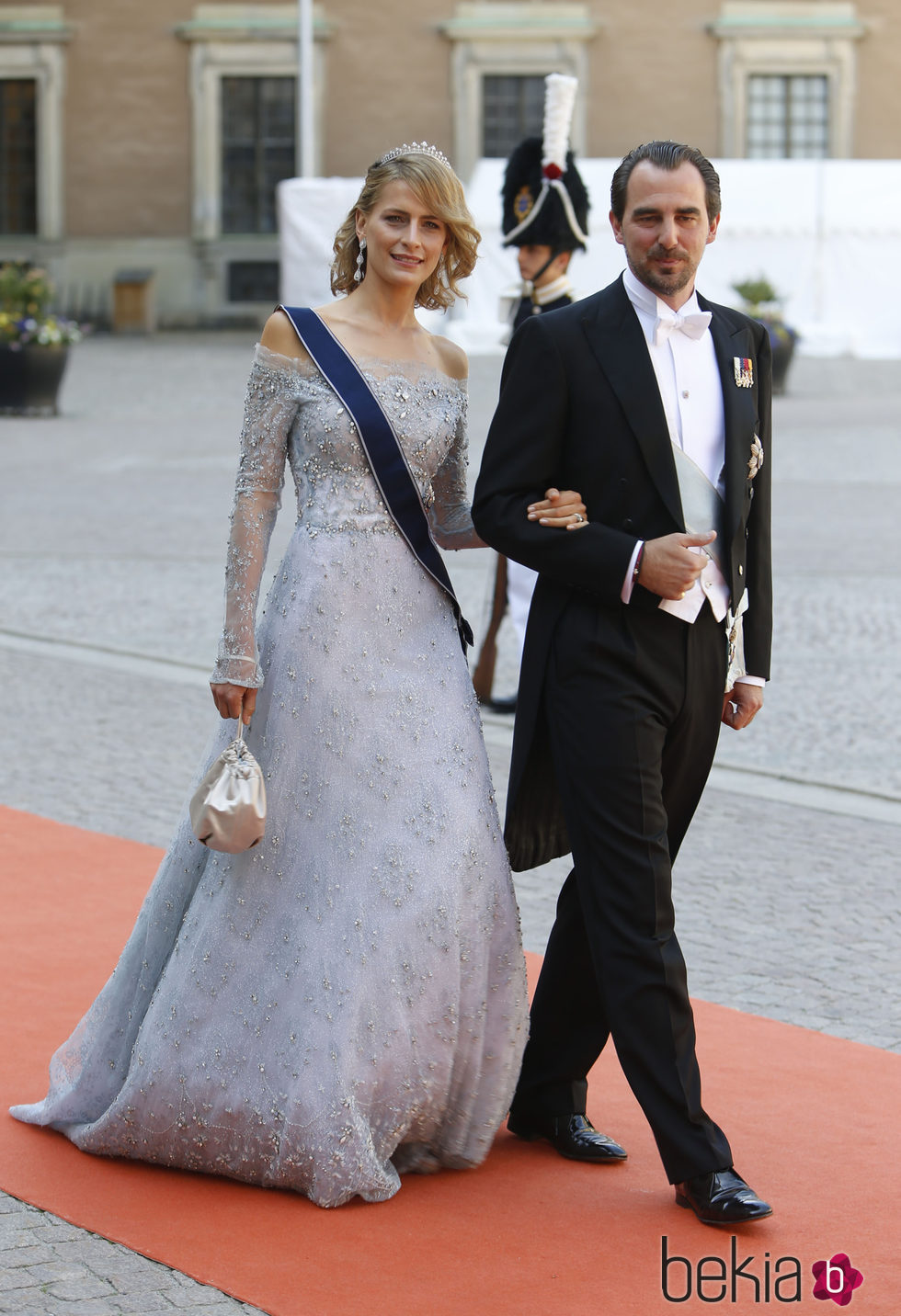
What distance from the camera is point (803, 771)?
6980 millimetres

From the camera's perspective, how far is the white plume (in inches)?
280

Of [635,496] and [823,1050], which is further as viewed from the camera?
[823,1050]

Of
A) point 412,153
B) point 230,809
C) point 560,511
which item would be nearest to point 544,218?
point 412,153

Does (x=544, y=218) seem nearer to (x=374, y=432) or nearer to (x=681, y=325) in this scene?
(x=374, y=432)

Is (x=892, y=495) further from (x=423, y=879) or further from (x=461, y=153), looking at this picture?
(x=461, y=153)

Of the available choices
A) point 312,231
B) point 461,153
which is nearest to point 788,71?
point 461,153

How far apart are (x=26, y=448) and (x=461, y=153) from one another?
59.5 ft

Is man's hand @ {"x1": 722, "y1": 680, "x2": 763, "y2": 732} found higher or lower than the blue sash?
lower

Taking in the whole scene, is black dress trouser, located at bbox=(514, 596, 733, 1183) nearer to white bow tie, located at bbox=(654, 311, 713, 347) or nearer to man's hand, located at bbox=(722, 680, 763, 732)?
man's hand, located at bbox=(722, 680, 763, 732)

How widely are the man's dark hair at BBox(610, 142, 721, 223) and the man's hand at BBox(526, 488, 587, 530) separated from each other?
51 cm

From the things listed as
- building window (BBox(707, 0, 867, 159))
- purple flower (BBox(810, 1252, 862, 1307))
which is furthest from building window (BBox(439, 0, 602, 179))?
purple flower (BBox(810, 1252, 862, 1307))

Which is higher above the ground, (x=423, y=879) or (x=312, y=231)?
(x=312, y=231)

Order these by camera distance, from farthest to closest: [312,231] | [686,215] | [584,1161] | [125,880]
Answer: [312,231]
[125,880]
[584,1161]
[686,215]

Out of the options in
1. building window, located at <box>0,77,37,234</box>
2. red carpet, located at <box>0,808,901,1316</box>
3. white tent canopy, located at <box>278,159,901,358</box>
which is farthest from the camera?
building window, located at <box>0,77,37,234</box>
